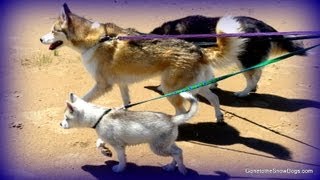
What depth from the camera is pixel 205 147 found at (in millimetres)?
5613

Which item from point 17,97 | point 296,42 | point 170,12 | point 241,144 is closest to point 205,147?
point 241,144

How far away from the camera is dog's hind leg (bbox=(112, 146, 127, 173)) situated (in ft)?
16.1

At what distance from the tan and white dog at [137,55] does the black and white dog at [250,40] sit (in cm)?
58

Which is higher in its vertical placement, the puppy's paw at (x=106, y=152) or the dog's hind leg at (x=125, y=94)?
the dog's hind leg at (x=125, y=94)

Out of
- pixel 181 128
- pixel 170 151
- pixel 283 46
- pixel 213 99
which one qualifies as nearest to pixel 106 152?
pixel 170 151

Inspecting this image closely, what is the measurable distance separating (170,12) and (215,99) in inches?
191

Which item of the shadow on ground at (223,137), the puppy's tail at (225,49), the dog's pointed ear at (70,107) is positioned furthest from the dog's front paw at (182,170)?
the puppy's tail at (225,49)

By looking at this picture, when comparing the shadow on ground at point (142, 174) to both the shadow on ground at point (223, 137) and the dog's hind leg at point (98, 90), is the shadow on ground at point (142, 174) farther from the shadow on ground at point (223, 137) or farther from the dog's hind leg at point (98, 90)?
the dog's hind leg at point (98, 90)

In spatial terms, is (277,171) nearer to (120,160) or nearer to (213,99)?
(213,99)

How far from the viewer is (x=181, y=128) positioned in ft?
19.9

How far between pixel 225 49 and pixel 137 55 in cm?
102

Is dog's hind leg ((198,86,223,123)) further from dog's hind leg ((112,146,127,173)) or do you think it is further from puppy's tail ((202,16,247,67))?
dog's hind leg ((112,146,127,173))

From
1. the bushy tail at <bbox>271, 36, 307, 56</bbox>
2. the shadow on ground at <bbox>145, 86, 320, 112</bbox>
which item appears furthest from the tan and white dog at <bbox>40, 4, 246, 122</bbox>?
the shadow on ground at <bbox>145, 86, 320, 112</bbox>

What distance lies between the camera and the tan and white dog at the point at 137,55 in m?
5.58
